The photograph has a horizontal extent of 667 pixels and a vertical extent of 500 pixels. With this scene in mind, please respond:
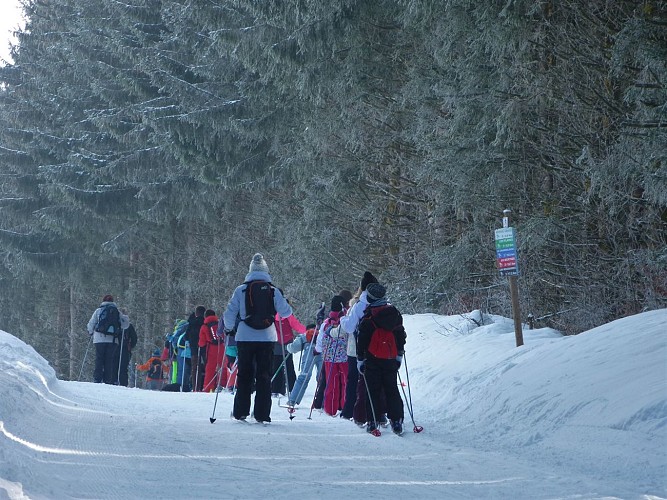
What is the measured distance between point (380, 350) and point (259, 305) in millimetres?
1520

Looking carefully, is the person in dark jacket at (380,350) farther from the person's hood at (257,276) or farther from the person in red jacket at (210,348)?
the person in red jacket at (210,348)

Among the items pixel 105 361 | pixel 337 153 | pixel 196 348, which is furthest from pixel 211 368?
pixel 337 153

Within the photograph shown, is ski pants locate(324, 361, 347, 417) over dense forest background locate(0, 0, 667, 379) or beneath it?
beneath

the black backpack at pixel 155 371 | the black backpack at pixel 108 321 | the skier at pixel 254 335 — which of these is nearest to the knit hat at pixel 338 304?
the skier at pixel 254 335

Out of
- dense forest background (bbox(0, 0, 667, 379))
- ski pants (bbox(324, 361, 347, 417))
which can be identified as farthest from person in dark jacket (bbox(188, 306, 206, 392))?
ski pants (bbox(324, 361, 347, 417))

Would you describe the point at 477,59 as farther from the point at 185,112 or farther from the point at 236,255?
the point at 236,255

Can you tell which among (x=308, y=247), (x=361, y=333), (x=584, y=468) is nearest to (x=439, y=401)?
(x=361, y=333)

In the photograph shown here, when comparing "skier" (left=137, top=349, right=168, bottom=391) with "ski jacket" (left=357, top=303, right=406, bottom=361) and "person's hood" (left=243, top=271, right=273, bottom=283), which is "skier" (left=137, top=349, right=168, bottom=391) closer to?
"person's hood" (left=243, top=271, right=273, bottom=283)

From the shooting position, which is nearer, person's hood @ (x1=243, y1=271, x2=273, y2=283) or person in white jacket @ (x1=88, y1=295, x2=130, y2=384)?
person's hood @ (x1=243, y1=271, x2=273, y2=283)

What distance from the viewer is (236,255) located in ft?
114

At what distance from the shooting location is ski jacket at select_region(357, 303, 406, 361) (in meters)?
11.0

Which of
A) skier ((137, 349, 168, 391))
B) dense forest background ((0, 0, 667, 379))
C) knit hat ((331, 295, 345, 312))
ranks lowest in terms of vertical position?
skier ((137, 349, 168, 391))

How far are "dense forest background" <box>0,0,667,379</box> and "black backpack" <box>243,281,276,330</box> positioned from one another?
4790mm

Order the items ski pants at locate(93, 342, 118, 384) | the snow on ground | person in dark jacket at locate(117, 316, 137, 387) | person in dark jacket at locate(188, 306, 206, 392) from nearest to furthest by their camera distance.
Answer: the snow on ground, ski pants at locate(93, 342, 118, 384), person in dark jacket at locate(188, 306, 206, 392), person in dark jacket at locate(117, 316, 137, 387)
